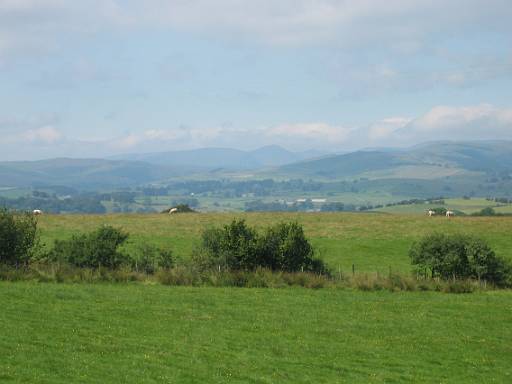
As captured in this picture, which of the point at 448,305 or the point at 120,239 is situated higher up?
the point at 120,239

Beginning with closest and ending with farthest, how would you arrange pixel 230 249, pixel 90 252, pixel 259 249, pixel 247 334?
pixel 247 334 → pixel 90 252 → pixel 230 249 → pixel 259 249

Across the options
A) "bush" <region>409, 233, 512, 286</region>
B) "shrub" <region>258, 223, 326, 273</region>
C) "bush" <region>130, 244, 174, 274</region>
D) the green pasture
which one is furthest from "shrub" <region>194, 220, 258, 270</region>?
the green pasture

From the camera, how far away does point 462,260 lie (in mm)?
44219

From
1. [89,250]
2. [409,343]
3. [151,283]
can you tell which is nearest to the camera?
[409,343]

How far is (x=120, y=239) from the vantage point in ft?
144

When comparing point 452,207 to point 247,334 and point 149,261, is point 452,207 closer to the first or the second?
point 149,261

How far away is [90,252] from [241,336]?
2004 centimetres

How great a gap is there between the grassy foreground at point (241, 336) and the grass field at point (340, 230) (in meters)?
18.6

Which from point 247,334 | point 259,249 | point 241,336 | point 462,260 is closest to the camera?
point 241,336

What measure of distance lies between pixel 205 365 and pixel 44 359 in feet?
15.0

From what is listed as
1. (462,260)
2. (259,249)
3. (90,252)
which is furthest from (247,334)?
(462,260)

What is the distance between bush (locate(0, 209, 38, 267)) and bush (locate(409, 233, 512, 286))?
25.5 meters

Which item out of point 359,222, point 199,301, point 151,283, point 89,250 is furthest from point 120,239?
point 359,222

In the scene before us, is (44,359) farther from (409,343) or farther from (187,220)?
(187,220)
